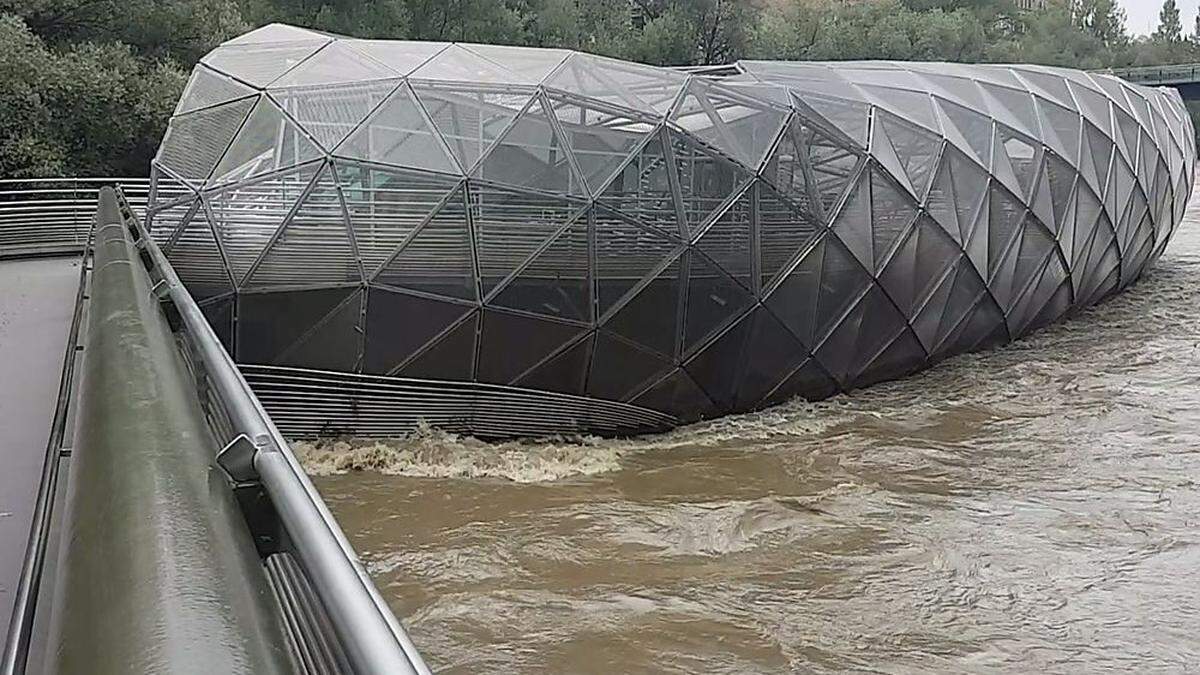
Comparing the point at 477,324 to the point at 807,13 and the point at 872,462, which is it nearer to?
the point at 872,462

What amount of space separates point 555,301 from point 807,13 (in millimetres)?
40429

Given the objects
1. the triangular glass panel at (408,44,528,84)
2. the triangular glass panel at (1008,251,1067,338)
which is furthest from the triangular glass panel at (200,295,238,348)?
the triangular glass panel at (1008,251,1067,338)

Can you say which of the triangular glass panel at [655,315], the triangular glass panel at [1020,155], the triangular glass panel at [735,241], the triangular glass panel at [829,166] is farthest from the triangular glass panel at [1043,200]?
the triangular glass panel at [655,315]

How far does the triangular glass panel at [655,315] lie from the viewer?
13984 mm

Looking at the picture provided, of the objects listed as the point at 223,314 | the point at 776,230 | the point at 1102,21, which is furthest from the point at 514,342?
the point at 1102,21

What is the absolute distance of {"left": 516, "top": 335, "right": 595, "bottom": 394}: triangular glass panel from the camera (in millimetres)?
13836

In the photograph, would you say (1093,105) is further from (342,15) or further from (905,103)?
(342,15)

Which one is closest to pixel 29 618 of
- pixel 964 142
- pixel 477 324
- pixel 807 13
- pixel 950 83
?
pixel 477 324

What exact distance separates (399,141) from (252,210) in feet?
6.59

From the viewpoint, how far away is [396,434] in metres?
13.3

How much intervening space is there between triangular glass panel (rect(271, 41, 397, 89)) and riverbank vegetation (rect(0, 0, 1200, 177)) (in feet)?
25.1

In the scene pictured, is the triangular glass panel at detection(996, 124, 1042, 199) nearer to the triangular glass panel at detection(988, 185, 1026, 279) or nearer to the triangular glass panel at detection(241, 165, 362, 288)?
the triangular glass panel at detection(988, 185, 1026, 279)

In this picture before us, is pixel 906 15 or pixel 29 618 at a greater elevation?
pixel 906 15

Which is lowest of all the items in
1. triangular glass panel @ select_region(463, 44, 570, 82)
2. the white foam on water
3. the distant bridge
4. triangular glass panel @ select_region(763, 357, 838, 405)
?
the white foam on water
